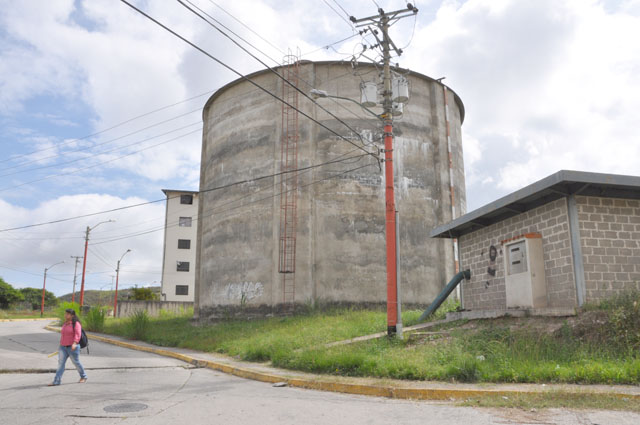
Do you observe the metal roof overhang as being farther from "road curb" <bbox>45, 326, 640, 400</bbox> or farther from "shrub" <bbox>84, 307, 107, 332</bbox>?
"shrub" <bbox>84, 307, 107, 332</bbox>

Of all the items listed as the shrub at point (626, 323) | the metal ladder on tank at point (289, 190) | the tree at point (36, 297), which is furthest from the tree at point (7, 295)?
the shrub at point (626, 323)

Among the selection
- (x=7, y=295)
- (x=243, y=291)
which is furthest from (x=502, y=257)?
(x=7, y=295)

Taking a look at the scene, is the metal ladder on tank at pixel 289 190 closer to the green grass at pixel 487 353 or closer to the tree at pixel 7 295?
the green grass at pixel 487 353

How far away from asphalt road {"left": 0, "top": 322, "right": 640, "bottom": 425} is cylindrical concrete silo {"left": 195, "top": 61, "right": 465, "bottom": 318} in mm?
11585

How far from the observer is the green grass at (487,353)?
8.70 m

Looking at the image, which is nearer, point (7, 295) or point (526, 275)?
point (526, 275)

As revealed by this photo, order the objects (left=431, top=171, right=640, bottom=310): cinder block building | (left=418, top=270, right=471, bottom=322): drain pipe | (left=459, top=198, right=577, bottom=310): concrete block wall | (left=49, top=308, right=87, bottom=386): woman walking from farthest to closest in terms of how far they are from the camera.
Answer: (left=418, top=270, right=471, bottom=322): drain pipe < (left=459, top=198, right=577, bottom=310): concrete block wall < (left=431, top=171, right=640, bottom=310): cinder block building < (left=49, top=308, right=87, bottom=386): woman walking

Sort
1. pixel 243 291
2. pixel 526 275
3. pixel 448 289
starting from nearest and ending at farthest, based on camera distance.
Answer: pixel 526 275, pixel 448 289, pixel 243 291

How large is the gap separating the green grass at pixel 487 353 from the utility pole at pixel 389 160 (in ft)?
3.08

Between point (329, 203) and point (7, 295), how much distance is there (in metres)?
59.4

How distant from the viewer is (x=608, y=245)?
12.2 metres

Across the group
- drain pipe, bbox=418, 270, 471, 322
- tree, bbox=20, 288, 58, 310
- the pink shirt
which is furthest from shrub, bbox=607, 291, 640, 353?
tree, bbox=20, 288, 58, 310

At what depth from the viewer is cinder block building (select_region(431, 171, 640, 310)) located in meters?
11.9

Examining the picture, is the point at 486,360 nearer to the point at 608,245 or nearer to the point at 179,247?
the point at 608,245
